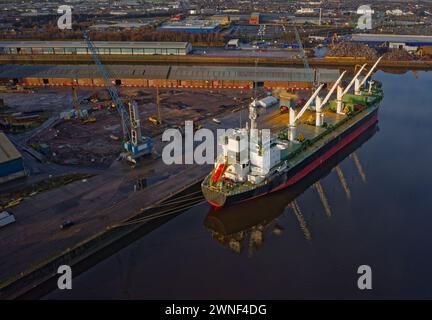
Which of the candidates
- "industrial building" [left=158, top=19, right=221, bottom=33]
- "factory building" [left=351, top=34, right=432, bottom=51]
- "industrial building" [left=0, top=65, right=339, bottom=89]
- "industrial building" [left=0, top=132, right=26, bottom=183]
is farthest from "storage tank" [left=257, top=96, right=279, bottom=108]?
"industrial building" [left=158, top=19, right=221, bottom=33]

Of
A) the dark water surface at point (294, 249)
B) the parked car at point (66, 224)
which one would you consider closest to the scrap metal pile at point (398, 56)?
the dark water surface at point (294, 249)

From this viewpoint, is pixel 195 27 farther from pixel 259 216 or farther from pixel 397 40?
pixel 259 216

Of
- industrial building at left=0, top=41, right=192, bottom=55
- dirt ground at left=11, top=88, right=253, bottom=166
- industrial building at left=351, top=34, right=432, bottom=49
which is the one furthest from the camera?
industrial building at left=351, top=34, right=432, bottom=49

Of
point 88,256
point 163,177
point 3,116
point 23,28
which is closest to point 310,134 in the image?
point 163,177

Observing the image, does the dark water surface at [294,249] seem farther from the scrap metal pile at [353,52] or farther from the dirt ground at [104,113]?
the scrap metal pile at [353,52]

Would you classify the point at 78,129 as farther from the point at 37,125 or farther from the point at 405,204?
the point at 405,204

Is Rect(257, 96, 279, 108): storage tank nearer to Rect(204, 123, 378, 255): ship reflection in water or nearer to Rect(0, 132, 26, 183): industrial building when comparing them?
Rect(204, 123, 378, 255): ship reflection in water
